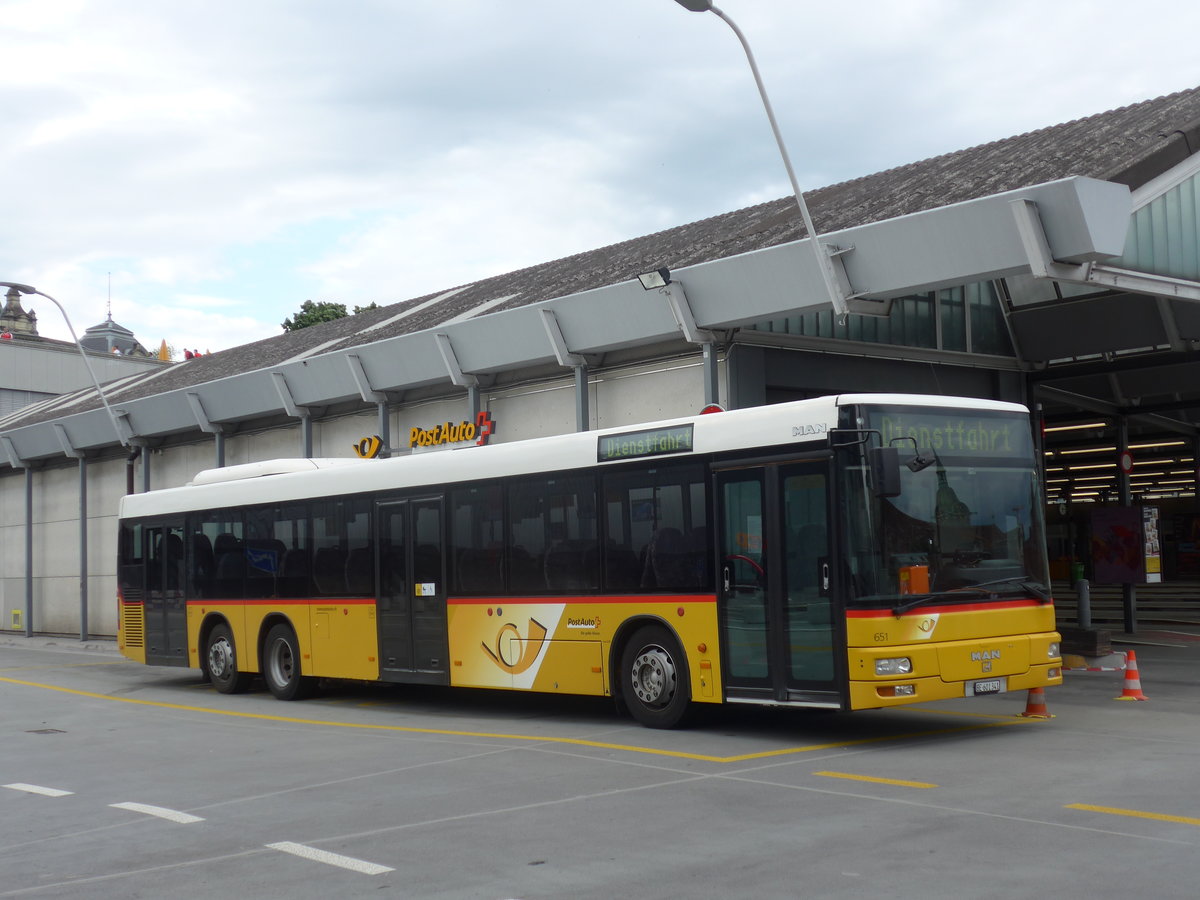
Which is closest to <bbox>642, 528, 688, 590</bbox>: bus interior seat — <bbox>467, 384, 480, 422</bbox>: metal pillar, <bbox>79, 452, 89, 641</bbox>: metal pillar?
<bbox>467, 384, 480, 422</bbox>: metal pillar

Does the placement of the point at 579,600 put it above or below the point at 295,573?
below

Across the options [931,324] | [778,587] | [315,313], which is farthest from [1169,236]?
[315,313]

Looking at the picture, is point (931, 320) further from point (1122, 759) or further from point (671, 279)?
point (1122, 759)

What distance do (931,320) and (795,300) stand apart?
205 inches

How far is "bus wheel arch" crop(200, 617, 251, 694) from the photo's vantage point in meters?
19.6

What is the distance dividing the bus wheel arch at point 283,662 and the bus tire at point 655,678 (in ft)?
20.5

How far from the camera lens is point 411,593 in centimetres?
1623

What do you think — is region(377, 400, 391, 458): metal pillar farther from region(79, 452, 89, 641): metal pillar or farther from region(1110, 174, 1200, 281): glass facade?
region(1110, 174, 1200, 281): glass facade

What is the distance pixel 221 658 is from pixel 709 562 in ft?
32.2

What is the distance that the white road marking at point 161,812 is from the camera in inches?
367

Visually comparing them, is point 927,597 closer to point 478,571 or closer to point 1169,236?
point 478,571

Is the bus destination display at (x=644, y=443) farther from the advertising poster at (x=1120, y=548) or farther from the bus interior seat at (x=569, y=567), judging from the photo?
the advertising poster at (x=1120, y=548)

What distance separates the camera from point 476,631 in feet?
50.4

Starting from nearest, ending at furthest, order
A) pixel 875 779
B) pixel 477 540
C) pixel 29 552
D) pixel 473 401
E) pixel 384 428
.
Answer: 1. pixel 875 779
2. pixel 477 540
3. pixel 473 401
4. pixel 384 428
5. pixel 29 552
